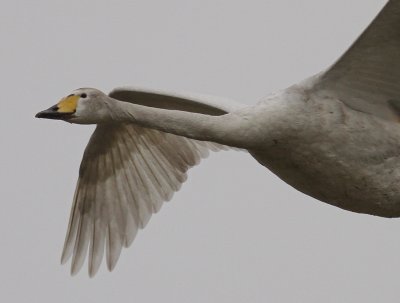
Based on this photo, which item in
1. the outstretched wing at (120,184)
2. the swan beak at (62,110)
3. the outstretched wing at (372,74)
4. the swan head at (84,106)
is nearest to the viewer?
the outstretched wing at (372,74)

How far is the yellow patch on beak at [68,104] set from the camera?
9984mm

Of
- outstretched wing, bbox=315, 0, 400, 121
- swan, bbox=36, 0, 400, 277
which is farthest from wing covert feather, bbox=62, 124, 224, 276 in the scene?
outstretched wing, bbox=315, 0, 400, 121

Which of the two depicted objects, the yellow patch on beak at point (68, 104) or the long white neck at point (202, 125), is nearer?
the long white neck at point (202, 125)

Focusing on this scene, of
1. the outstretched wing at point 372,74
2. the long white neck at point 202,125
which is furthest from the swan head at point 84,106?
the outstretched wing at point 372,74

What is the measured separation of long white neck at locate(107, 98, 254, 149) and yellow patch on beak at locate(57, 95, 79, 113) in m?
0.56

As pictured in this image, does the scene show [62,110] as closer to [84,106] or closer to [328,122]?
[84,106]

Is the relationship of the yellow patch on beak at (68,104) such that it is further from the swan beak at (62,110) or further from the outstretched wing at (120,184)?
the outstretched wing at (120,184)

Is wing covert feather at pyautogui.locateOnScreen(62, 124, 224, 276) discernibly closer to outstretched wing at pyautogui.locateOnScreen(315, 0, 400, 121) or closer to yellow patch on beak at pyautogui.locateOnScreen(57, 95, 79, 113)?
yellow patch on beak at pyautogui.locateOnScreen(57, 95, 79, 113)

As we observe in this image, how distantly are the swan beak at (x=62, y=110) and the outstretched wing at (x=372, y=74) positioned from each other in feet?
6.67

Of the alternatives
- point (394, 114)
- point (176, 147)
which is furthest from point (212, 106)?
point (394, 114)

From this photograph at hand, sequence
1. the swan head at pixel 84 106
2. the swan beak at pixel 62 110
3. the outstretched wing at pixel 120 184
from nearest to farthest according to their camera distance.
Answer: the swan beak at pixel 62 110
the swan head at pixel 84 106
the outstretched wing at pixel 120 184

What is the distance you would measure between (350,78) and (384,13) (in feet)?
2.75

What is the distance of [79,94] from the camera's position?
10109 mm

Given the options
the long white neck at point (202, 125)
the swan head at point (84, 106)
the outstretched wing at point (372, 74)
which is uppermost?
the outstretched wing at point (372, 74)
